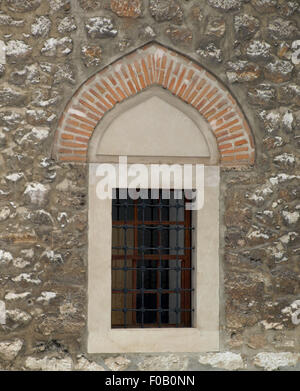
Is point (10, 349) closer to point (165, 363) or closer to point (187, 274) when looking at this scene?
point (165, 363)

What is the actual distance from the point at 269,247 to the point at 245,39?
181 centimetres

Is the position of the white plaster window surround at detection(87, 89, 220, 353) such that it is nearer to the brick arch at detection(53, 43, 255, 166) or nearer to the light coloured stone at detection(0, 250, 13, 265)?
the brick arch at detection(53, 43, 255, 166)

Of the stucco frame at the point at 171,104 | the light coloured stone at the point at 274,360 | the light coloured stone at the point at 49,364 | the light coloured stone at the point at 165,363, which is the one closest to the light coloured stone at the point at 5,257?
the light coloured stone at the point at 49,364

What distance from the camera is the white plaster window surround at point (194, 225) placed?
15.1 ft

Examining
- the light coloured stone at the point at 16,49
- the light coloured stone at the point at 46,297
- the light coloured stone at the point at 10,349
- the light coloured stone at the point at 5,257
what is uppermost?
the light coloured stone at the point at 16,49

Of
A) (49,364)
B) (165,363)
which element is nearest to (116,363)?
(165,363)

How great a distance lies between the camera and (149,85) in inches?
184

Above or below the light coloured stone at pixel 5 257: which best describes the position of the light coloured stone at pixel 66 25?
above

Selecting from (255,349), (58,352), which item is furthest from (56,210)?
(255,349)

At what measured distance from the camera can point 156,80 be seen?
468 centimetres

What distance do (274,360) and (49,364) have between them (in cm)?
193

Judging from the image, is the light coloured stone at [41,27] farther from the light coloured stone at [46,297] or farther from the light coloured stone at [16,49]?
the light coloured stone at [46,297]

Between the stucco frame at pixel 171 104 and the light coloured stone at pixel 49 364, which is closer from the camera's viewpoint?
the light coloured stone at pixel 49 364

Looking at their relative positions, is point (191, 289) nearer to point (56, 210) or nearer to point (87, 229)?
point (87, 229)
